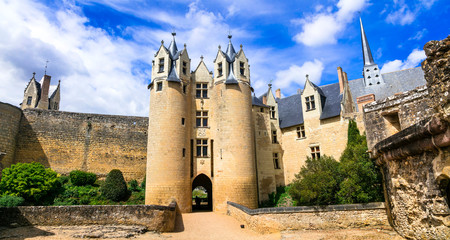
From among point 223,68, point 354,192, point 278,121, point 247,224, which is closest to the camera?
point 354,192

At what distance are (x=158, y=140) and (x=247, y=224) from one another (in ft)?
27.2

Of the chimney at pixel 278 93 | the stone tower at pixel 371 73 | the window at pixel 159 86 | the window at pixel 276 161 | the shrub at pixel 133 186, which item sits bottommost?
the shrub at pixel 133 186

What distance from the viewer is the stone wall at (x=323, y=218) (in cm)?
1053

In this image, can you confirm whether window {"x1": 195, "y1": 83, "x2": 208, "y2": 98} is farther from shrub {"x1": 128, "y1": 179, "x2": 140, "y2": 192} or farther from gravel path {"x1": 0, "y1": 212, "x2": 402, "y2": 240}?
gravel path {"x1": 0, "y1": 212, "x2": 402, "y2": 240}

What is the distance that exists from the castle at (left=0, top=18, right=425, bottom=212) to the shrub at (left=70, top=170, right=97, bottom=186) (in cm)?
160

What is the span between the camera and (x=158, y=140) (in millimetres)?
Answer: 18641

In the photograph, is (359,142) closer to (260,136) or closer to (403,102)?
(260,136)

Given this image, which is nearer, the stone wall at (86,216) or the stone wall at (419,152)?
the stone wall at (419,152)

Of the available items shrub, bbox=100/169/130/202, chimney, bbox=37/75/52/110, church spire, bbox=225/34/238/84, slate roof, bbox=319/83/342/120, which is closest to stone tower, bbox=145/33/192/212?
church spire, bbox=225/34/238/84

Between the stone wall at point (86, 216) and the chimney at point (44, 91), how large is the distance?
32534 millimetres

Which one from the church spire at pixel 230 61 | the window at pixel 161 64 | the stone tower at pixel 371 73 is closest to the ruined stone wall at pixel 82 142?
the window at pixel 161 64

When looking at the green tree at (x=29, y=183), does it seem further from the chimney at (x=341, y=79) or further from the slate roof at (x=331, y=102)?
the chimney at (x=341, y=79)

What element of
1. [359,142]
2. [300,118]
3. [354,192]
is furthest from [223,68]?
[354,192]

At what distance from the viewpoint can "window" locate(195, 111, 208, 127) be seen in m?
21.1
